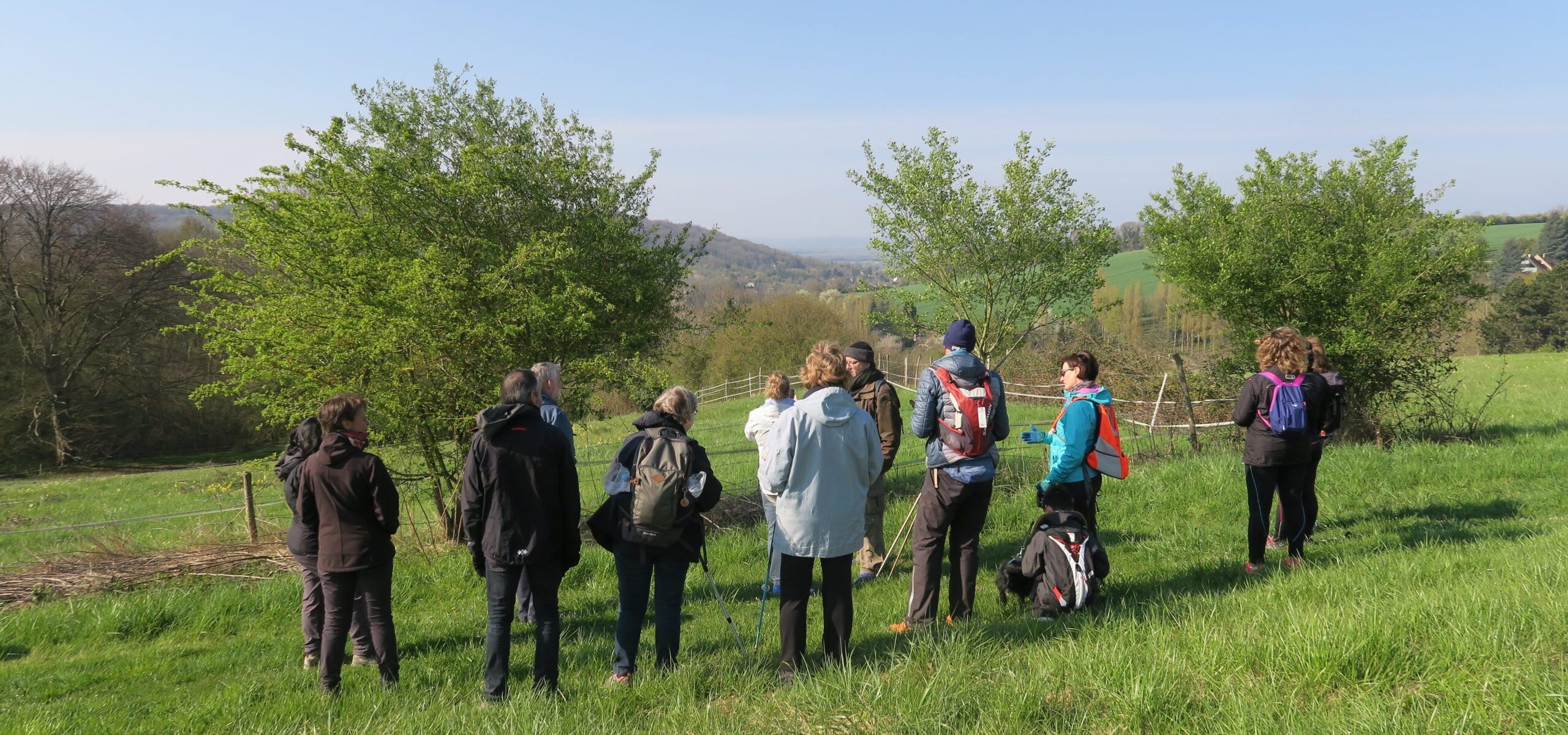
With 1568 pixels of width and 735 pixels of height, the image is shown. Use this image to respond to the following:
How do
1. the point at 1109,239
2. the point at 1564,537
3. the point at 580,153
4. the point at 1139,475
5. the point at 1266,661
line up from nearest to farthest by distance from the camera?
the point at 1266,661 → the point at 1564,537 → the point at 1139,475 → the point at 580,153 → the point at 1109,239

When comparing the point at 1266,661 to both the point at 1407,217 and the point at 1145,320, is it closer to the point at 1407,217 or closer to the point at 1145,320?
the point at 1407,217

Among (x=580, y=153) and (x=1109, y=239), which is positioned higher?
(x=580, y=153)

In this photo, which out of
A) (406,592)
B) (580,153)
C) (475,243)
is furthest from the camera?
(580,153)

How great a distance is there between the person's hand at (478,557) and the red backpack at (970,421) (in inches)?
103

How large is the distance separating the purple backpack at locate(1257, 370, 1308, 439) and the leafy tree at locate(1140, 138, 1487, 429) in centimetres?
684

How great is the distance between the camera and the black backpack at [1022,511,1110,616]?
477 cm

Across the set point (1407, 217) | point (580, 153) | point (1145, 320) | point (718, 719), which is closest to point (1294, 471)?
point (718, 719)

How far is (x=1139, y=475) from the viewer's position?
355 inches

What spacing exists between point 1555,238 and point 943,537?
315ft

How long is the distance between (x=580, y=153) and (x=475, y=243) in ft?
17.9

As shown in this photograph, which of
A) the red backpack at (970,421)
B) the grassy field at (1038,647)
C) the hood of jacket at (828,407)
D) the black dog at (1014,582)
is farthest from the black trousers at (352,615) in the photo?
the black dog at (1014,582)

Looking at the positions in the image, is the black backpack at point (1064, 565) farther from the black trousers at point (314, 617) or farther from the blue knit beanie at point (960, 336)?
the black trousers at point (314, 617)

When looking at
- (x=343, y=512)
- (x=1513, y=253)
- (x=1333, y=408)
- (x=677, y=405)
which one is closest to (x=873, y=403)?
(x=677, y=405)

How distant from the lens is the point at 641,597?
14.0 ft
